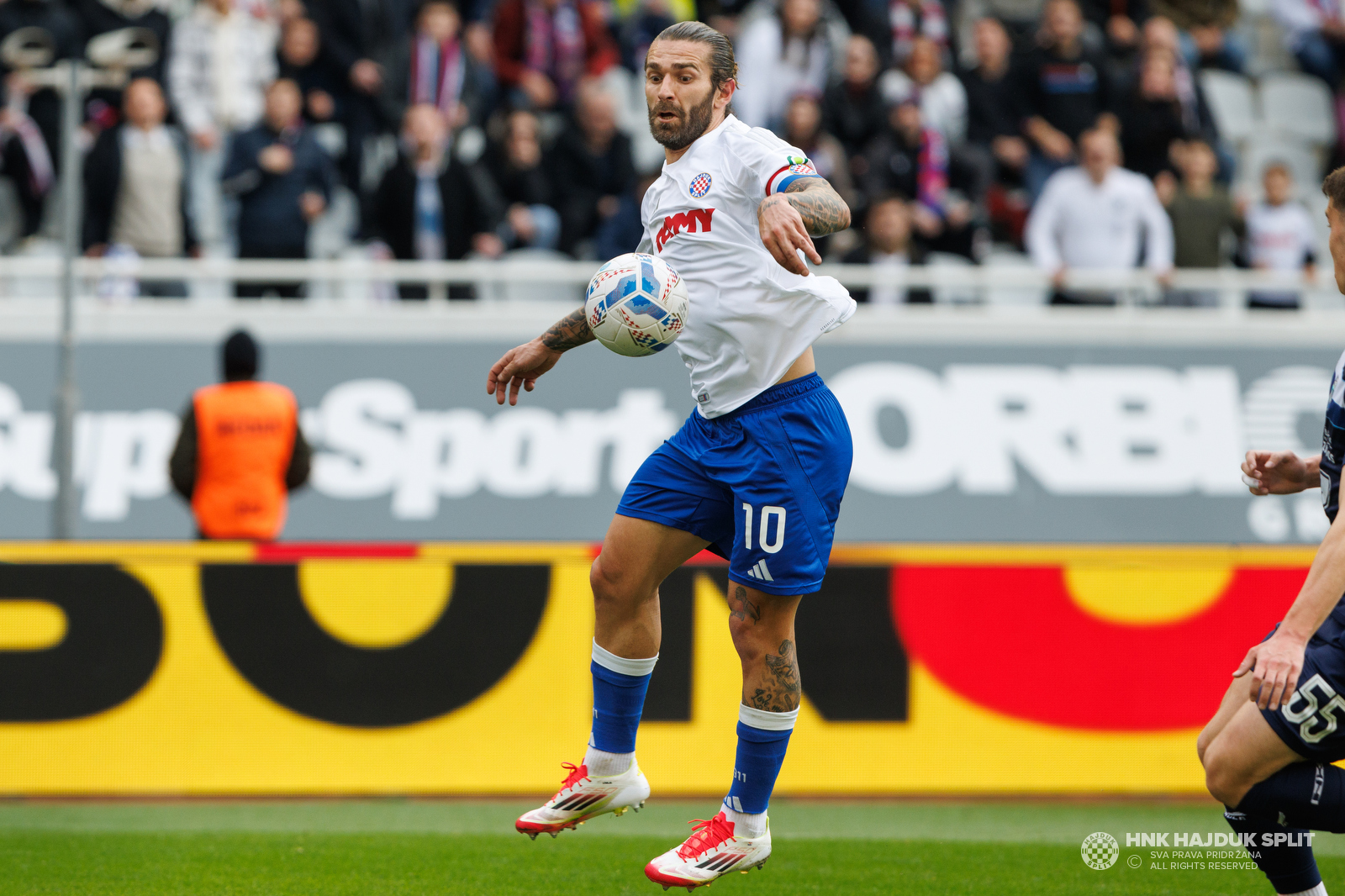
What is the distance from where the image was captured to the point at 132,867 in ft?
18.6

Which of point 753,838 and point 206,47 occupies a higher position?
point 206,47

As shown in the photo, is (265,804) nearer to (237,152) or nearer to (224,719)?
(224,719)

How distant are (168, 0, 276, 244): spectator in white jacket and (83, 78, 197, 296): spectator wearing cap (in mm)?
372

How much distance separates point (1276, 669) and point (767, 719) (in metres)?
1.72

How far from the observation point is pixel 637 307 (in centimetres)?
457

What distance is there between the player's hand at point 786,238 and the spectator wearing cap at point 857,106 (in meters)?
8.50

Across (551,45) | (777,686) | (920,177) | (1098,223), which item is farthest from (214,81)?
(777,686)

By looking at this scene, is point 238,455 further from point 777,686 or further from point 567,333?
point 777,686

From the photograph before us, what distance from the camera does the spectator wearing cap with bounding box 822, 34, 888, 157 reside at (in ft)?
40.8

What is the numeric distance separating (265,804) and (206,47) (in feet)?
24.4

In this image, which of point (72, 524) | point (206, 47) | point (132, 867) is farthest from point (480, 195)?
point (132, 867)

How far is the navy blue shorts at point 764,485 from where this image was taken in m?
4.84

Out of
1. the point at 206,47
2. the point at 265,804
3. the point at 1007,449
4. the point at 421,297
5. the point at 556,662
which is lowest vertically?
the point at 265,804

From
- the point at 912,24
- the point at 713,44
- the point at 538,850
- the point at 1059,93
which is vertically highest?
the point at 912,24
